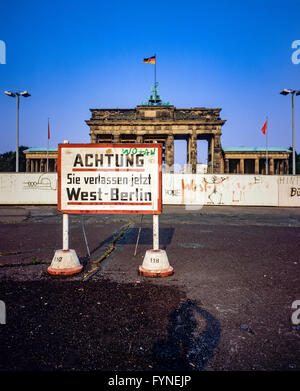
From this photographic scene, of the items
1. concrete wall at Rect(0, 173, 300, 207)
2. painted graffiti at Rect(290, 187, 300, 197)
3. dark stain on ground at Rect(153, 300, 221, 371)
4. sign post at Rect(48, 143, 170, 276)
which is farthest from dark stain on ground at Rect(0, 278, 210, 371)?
painted graffiti at Rect(290, 187, 300, 197)

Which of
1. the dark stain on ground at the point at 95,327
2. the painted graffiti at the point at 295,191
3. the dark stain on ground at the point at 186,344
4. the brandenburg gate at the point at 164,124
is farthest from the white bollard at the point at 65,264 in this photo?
the brandenburg gate at the point at 164,124

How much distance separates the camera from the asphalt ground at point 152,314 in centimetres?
180

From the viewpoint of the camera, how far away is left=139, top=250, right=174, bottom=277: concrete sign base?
3.70 metres

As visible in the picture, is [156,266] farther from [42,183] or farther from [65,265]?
[42,183]

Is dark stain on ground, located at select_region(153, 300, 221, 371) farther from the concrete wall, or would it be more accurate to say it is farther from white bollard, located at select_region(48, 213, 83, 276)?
the concrete wall

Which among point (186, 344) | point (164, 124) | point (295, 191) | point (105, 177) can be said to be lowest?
point (186, 344)

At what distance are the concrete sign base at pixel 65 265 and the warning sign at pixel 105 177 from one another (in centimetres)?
70

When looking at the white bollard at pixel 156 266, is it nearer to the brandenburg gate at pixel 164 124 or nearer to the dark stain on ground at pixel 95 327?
the dark stain on ground at pixel 95 327

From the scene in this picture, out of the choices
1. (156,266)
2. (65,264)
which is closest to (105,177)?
(65,264)

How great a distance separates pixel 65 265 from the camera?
3787 mm

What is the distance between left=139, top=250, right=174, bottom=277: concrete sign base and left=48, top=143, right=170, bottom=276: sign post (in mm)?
747

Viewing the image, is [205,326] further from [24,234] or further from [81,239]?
[24,234]

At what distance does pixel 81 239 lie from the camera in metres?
6.32

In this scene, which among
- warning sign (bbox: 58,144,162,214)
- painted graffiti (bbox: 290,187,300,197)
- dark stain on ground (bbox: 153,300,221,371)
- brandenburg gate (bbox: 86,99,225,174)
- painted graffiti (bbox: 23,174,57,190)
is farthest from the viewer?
brandenburg gate (bbox: 86,99,225,174)
